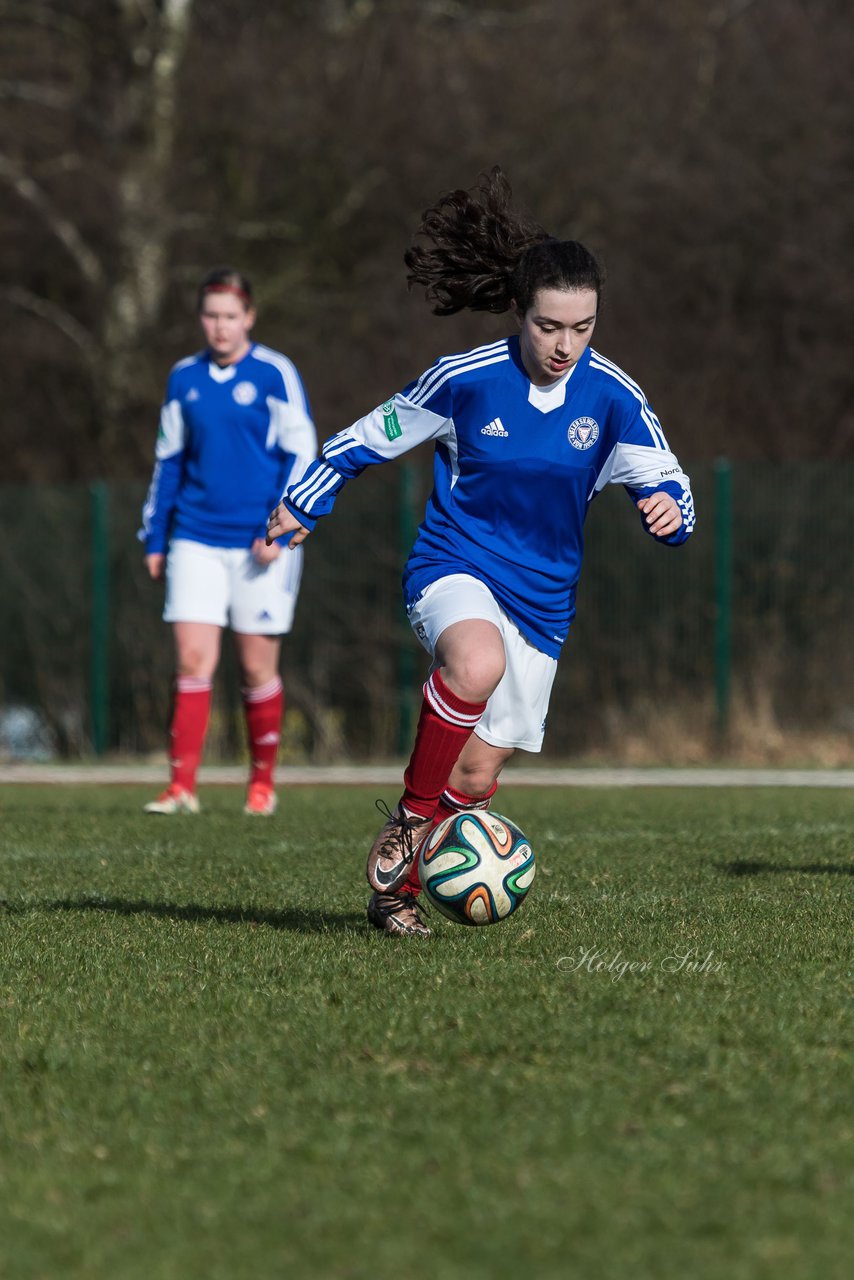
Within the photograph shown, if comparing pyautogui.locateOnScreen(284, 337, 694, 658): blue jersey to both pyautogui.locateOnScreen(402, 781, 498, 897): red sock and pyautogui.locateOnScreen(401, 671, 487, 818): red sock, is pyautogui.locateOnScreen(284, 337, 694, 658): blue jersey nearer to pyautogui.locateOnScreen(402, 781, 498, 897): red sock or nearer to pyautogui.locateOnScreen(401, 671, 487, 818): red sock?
pyautogui.locateOnScreen(401, 671, 487, 818): red sock

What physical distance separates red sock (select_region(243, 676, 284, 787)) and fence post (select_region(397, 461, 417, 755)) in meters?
6.50

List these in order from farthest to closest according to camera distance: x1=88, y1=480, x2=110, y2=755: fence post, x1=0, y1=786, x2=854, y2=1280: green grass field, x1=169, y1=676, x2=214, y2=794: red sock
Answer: x1=88, y1=480, x2=110, y2=755: fence post → x1=169, y1=676, x2=214, y2=794: red sock → x1=0, y1=786, x2=854, y2=1280: green grass field

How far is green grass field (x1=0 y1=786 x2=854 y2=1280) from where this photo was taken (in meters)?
2.83

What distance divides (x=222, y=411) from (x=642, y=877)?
364cm

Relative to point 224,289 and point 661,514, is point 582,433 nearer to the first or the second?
point 661,514

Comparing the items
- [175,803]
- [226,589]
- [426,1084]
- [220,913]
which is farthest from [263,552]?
[426,1084]

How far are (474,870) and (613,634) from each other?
11602 mm

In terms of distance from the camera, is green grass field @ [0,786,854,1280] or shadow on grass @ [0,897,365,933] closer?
green grass field @ [0,786,854,1280]

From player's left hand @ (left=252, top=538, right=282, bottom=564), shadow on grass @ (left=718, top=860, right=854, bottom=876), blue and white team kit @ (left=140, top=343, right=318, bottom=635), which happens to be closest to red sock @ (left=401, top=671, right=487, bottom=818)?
shadow on grass @ (left=718, top=860, right=854, bottom=876)

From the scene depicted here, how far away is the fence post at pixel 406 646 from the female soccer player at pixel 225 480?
6.90m

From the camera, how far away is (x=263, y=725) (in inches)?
391

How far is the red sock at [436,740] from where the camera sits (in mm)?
5496

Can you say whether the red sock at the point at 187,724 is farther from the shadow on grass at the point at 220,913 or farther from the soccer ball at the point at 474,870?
the soccer ball at the point at 474,870

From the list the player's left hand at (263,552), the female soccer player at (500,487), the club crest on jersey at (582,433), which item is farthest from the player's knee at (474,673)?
the player's left hand at (263,552)
